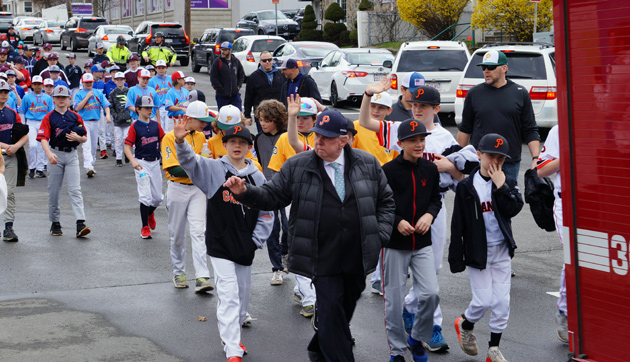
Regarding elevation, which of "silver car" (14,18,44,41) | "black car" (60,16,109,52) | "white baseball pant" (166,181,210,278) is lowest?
"white baseball pant" (166,181,210,278)

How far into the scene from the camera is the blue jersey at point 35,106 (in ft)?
50.4

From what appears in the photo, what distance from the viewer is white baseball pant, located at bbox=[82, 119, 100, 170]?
16.0 metres

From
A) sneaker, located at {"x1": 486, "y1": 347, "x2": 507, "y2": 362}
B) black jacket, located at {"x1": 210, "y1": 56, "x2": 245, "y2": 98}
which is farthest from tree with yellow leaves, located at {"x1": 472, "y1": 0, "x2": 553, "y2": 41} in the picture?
sneaker, located at {"x1": 486, "y1": 347, "x2": 507, "y2": 362}

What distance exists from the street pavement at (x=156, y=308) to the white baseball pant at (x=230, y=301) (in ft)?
1.01

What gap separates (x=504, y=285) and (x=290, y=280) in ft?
10.5

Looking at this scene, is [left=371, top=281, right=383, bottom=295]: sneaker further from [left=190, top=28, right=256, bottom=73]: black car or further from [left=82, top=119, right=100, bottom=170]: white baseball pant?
[left=190, top=28, right=256, bottom=73]: black car

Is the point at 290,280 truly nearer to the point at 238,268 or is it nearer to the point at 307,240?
the point at 238,268

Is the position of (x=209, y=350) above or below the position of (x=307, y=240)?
below

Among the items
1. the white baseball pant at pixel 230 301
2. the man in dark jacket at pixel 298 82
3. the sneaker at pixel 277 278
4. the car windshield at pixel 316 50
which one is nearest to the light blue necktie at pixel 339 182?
the white baseball pant at pixel 230 301

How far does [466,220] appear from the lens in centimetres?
623

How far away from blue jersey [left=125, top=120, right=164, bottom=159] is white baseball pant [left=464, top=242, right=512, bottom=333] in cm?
596

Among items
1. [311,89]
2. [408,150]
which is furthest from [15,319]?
[311,89]

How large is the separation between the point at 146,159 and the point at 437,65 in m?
10.1

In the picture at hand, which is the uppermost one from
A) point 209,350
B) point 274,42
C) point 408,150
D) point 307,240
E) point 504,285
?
point 274,42
